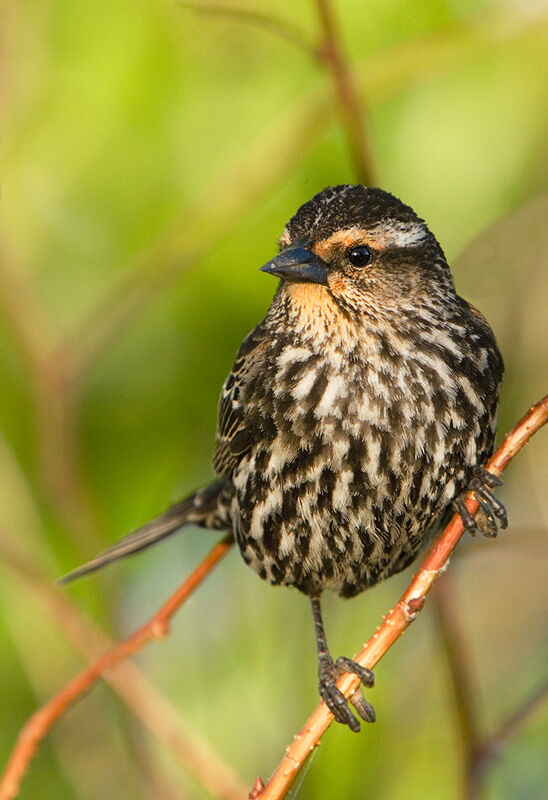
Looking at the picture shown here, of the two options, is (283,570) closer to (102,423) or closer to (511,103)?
(102,423)

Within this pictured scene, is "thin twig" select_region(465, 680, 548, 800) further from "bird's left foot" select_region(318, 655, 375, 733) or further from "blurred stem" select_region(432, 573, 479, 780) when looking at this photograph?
"bird's left foot" select_region(318, 655, 375, 733)

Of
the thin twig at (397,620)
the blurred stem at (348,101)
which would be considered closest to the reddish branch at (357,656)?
the thin twig at (397,620)

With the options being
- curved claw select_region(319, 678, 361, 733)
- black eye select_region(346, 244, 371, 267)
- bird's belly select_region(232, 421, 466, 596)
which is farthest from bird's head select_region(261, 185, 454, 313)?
curved claw select_region(319, 678, 361, 733)

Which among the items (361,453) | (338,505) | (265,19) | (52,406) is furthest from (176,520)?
(265,19)

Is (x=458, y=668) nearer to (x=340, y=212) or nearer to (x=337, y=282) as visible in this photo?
(x=337, y=282)

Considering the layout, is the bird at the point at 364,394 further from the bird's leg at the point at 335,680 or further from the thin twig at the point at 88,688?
the thin twig at the point at 88,688

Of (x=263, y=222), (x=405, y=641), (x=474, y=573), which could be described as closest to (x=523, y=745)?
(x=405, y=641)
